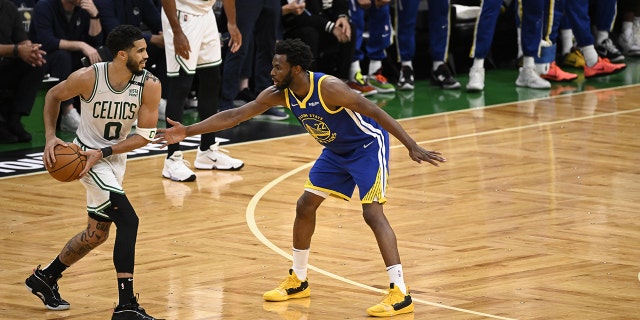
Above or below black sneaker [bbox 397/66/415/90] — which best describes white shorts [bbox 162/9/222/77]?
above

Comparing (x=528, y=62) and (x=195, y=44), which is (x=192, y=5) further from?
(x=528, y=62)

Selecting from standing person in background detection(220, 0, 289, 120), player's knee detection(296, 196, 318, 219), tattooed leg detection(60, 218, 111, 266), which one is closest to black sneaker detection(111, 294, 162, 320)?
tattooed leg detection(60, 218, 111, 266)

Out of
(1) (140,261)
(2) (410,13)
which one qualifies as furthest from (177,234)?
(2) (410,13)

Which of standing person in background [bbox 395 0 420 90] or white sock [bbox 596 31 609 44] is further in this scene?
white sock [bbox 596 31 609 44]

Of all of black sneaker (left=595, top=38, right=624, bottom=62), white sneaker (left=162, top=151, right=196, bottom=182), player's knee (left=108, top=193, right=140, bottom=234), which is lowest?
black sneaker (left=595, top=38, right=624, bottom=62)

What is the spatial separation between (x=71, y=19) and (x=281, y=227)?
4516 millimetres

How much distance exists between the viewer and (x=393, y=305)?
6.20 m

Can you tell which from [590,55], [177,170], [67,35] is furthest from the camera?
[590,55]

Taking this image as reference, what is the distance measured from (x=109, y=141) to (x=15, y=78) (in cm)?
510

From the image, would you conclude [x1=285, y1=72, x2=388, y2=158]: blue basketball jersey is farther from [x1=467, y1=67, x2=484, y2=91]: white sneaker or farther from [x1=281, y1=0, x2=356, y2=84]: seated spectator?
[x1=467, y1=67, x2=484, y2=91]: white sneaker

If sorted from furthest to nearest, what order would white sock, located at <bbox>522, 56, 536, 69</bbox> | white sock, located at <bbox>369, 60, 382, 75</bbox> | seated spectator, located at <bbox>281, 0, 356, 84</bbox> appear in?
white sock, located at <bbox>522, 56, 536, 69</bbox> → white sock, located at <bbox>369, 60, 382, 75</bbox> → seated spectator, located at <bbox>281, 0, 356, 84</bbox>

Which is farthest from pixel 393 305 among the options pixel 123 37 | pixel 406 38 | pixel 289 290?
pixel 406 38

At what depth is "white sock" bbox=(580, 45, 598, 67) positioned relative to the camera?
1496 cm

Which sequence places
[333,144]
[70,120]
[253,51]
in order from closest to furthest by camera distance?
[333,144] → [70,120] → [253,51]
